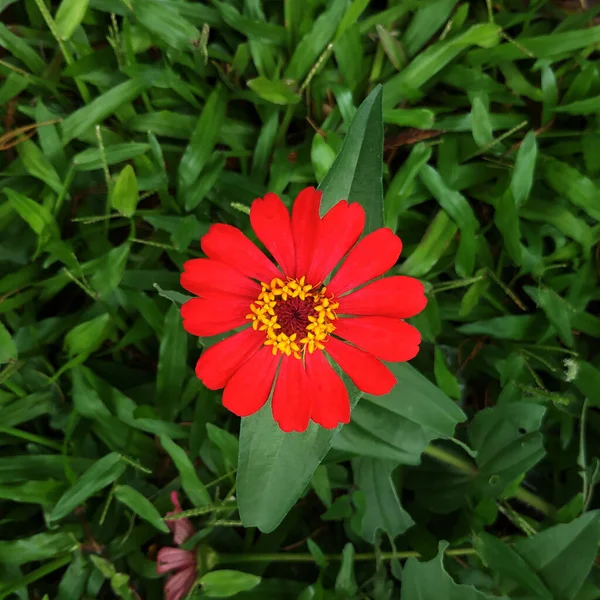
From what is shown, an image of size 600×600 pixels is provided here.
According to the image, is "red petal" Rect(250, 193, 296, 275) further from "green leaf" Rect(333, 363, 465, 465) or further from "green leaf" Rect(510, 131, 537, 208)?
"green leaf" Rect(510, 131, 537, 208)

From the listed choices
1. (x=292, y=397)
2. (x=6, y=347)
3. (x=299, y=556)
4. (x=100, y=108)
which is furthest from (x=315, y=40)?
(x=299, y=556)

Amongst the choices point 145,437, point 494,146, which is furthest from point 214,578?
point 494,146

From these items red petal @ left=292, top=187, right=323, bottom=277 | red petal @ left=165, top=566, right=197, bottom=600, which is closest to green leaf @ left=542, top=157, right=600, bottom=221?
red petal @ left=292, top=187, right=323, bottom=277

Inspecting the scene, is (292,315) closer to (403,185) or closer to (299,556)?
(403,185)

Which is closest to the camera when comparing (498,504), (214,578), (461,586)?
(461,586)

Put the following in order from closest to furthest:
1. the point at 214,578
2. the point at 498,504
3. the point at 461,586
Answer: the point at 461,586
the point at 214,578
the point at 498,504

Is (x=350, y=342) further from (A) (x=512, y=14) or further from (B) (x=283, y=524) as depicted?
(A) (x=512, y=14)
